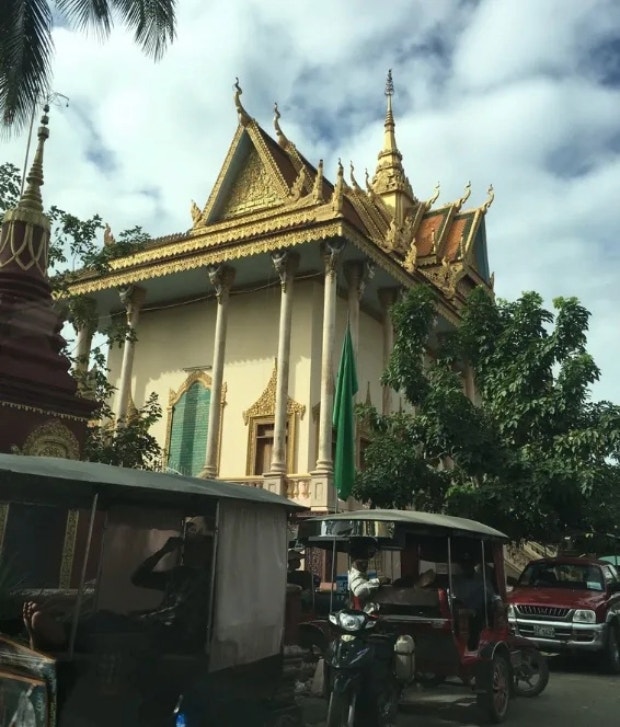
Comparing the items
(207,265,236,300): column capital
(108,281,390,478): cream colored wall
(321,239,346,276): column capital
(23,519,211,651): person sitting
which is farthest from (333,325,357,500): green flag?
(23,519,211,651): person sitting

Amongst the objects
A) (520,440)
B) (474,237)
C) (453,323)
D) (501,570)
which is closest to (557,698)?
(501,570)

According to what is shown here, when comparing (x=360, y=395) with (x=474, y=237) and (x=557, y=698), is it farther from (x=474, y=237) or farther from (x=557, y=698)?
(x=557, y=698)

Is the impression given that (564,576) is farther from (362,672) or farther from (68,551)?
(68,551)

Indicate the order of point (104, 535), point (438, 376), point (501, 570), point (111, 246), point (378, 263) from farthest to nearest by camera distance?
point (378, 263) → point (438, 376) → point (111, 246) → point (501, 570) → point (104, 535)

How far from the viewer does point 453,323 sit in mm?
18969

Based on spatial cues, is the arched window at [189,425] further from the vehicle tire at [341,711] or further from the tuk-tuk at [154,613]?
the vehicle tire at [341,711]

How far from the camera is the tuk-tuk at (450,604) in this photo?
18.6ft

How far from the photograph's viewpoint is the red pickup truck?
27.5 ft

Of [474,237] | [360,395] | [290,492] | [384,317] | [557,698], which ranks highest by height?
[474,237]

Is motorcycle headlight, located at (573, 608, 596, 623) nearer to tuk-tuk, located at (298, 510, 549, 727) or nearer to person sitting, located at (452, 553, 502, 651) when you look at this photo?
tuk-tuk, located at (298, 510, 549, 727)

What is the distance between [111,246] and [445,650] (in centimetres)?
697

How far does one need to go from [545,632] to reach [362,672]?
4777mm

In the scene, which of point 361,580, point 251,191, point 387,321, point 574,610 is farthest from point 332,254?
point 361,580

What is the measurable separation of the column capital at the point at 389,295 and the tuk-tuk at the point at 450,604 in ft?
33.9
